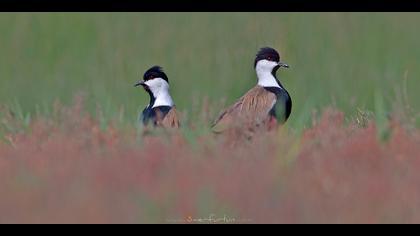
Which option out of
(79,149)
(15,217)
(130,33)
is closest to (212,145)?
(79,149)

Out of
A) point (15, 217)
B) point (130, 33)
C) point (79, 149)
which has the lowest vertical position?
point (15, 217)

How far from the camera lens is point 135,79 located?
1614 cm

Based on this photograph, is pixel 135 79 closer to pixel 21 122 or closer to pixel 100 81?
pixel 100 81

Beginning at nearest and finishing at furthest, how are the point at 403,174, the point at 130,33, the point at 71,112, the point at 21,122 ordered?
the point at 403,174 < the point at 71,112 < the point at 21,122 < the point at 130,33

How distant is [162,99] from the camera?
431 inches

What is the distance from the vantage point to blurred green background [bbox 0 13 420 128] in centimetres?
1595

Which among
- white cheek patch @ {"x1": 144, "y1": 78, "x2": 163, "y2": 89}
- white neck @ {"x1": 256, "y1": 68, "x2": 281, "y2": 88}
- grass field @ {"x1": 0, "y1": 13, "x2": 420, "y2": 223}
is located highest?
white cheek patch @ {"x1": 144, "y1": 78, "x2": 163, "y2": 89}

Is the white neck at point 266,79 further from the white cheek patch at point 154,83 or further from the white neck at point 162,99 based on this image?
the white cheek patch at point 154,83

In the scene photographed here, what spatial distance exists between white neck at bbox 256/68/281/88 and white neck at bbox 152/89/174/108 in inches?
43.3

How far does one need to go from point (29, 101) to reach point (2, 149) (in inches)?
335

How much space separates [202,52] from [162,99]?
674cm

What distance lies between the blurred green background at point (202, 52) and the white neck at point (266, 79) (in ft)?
14.8

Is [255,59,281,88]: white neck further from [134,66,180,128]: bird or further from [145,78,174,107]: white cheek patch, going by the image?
[145,78,174,107]: white cheek patch

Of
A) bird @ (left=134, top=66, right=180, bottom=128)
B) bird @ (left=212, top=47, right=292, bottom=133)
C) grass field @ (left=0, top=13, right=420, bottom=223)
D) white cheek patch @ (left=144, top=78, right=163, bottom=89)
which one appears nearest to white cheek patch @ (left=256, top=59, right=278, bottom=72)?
bird @ (left=212, top=47, right=292, bottom=133)
